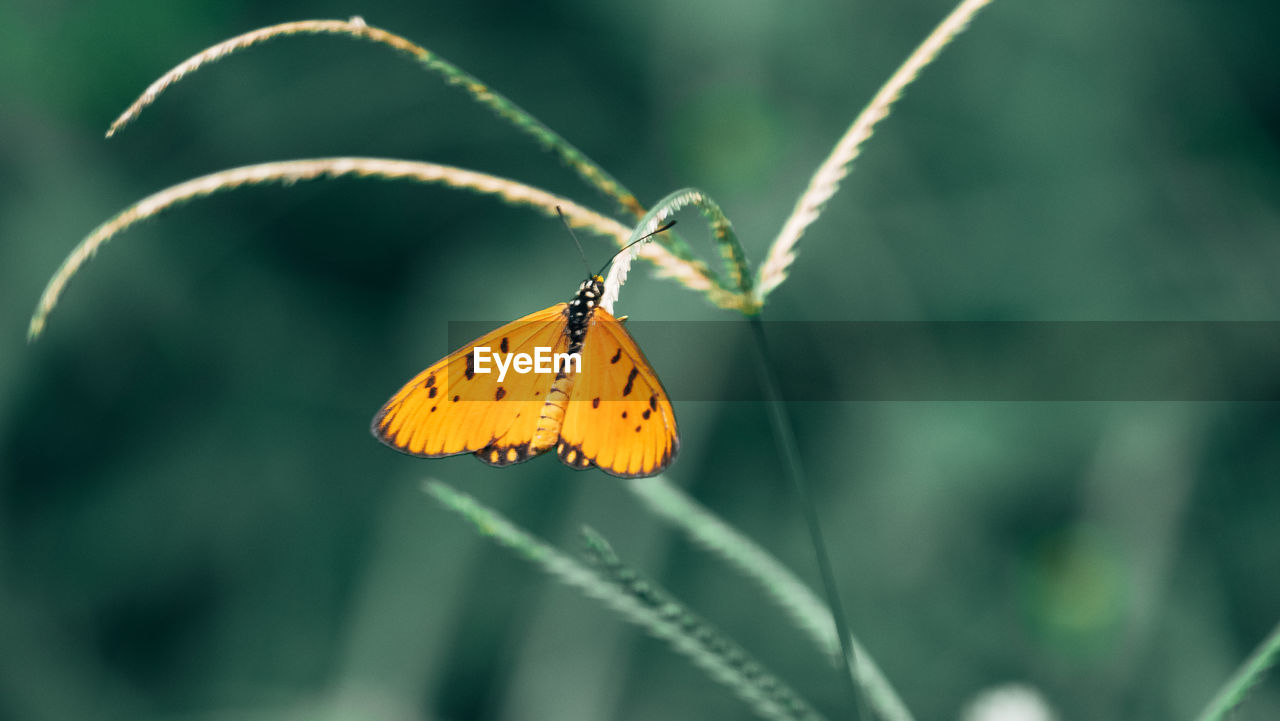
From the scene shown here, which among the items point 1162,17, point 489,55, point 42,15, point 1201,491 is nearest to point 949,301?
point 1201,491

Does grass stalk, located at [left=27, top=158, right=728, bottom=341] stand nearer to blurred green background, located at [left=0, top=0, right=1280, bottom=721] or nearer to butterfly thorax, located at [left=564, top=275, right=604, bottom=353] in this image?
butterfly thorax, located at [left=564, top=275, right=604, bottom=353]

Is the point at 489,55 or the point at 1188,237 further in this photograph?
the point at 489,55

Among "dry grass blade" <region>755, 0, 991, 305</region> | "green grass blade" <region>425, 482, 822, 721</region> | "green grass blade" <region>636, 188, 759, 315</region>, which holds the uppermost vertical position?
"dry grass blade" <region>755, 0, 991, 305</region>

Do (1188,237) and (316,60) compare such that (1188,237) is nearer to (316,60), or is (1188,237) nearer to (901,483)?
(901,483)

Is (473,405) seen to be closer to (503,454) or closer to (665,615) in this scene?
(503,454)
